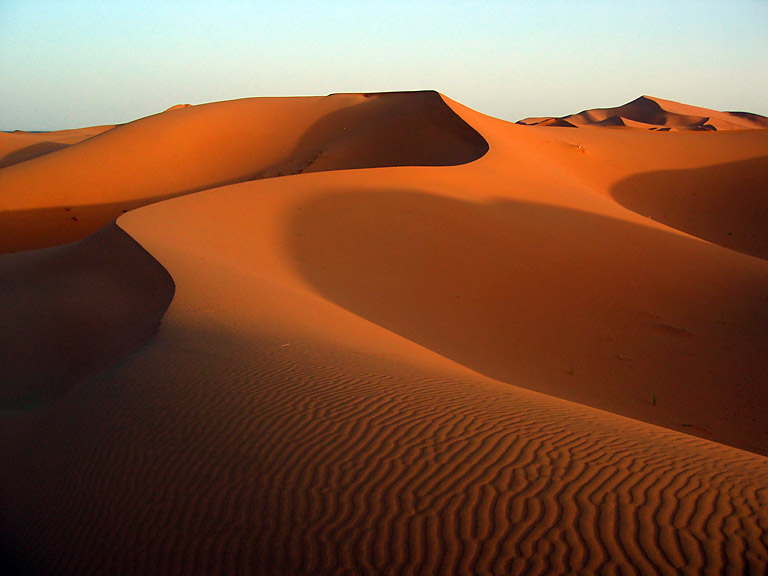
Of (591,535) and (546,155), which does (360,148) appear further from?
(591,535)

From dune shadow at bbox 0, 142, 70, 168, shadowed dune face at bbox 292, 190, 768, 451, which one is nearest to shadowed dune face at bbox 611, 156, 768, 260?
shadowed dune face at bbox 292, 190, 768, 451

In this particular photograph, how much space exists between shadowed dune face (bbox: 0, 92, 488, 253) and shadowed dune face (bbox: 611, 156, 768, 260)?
547cm

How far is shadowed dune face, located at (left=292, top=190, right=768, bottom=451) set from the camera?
6.50m

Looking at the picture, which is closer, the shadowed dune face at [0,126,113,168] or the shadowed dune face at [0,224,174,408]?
the shadowed dune face at [0,224,174,408]

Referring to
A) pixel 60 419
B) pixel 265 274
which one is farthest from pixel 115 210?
pixel 60 419

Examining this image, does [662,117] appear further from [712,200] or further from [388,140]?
[388,140]

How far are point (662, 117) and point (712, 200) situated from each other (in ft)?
144

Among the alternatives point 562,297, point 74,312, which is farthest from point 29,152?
point 562,297

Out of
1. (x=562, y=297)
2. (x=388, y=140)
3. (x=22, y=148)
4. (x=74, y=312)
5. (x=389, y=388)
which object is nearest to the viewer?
(x=389, y=388)

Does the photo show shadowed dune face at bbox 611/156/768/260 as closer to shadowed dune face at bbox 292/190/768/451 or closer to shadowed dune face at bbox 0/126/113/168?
shadowed dune face at bbox 292/190/768/451

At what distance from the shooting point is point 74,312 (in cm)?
751

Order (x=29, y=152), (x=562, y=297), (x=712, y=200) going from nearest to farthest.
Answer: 1. (x=562, y=297)
2. (x=712, y=200)
3. (x=29, y=152)

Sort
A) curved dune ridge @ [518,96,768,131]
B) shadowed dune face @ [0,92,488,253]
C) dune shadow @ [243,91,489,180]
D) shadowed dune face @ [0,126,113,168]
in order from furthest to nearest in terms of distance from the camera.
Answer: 1. curved dune ridge @ [518,96,768,131]
2. shadowed dune face @ [0,126,113,168]
3. dune shadow @ [243,91,489,180]
4. shadowed dune face @ [0,92,488,253]

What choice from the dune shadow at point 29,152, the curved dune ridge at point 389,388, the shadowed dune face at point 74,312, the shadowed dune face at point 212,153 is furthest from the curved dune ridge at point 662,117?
the shadowed dune face at point 74,312
